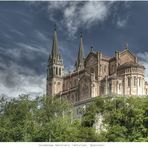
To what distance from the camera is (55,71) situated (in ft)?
278

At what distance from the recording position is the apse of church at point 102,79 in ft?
229

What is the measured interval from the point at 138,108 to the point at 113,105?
16.1ft

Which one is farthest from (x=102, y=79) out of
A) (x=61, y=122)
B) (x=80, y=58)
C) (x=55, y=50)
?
(x=61, y=122)

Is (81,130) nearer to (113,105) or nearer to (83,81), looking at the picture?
(113,105)

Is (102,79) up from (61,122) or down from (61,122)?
up

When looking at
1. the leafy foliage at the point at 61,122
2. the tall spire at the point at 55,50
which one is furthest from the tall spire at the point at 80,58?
the leafy foliage at the point at 61,122

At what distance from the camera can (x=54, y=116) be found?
46.4m

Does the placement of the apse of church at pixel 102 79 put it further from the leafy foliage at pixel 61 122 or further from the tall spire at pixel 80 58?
the leafy foliage at pixel 61 122

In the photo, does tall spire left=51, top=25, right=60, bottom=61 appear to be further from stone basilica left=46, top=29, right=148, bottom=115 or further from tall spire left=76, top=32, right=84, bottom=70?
tall spire left=76, top=32, right=84, bottom=70

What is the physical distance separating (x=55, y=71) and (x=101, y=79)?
45.4 ft

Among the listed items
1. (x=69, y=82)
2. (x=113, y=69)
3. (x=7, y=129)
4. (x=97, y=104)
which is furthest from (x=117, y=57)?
(x=7, y=129)

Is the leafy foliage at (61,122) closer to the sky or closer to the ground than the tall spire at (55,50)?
closer to the ground

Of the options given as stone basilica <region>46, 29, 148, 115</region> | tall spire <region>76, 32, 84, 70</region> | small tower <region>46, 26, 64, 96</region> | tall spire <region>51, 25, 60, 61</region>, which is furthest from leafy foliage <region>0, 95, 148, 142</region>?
tall spire <region>76, 32, 84, 70</region>

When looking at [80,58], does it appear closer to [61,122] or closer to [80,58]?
[80,58]
